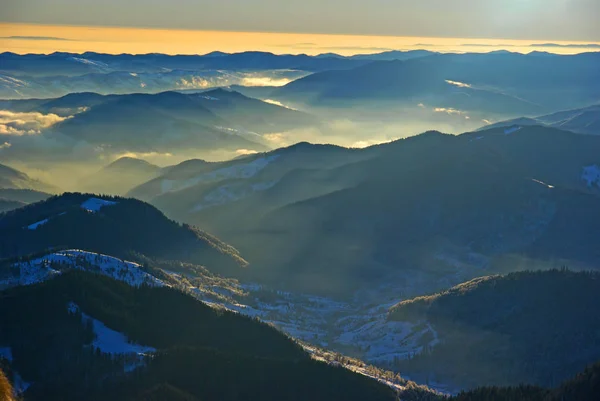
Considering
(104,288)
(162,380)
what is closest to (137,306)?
(104,288)

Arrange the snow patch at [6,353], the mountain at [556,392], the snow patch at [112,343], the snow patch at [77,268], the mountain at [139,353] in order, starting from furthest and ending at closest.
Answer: the snow patch at [77,268], the snow patch at [112,343], the snow patch at [6,353], the mountain at [139,353], the mountain at [556,392]

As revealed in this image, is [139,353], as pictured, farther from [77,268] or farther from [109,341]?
[77,268]

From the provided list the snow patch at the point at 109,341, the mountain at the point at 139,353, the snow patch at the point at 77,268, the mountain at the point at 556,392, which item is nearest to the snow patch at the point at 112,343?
the snow patch at the point at 109,341

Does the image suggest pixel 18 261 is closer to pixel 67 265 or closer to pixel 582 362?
pixel 67 265

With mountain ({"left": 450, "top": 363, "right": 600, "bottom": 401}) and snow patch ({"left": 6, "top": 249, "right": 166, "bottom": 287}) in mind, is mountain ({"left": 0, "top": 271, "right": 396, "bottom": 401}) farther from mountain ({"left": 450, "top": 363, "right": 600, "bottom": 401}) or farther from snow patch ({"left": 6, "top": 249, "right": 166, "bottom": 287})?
mountain ({"left": 450, "top": 363, "right": 600, "bottom": 401})

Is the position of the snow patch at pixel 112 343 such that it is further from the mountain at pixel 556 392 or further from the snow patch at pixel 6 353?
the mountain at pixel 556 392

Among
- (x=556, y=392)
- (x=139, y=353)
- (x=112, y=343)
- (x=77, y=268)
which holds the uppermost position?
(x=556, y=392)

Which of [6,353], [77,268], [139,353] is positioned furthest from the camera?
[77,268]

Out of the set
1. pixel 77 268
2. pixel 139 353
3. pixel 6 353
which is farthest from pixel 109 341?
pixel 77 268

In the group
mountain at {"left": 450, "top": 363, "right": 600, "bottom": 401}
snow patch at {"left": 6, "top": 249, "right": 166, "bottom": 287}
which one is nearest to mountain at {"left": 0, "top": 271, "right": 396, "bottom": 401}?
snow patch at {"left": 6, "top": 249, "right": 166, "bottom": 287}

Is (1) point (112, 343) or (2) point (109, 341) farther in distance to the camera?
(2) point (109, 341)
